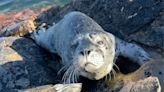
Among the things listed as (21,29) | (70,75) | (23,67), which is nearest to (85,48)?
(70,75)

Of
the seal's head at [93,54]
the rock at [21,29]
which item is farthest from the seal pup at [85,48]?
the rock at [21,29]

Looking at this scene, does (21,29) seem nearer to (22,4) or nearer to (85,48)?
(85,48)

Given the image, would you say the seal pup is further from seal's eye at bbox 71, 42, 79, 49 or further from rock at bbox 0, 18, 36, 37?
rock at bbox 0, 18, 36, 37

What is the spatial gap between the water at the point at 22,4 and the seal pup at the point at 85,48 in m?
5.42

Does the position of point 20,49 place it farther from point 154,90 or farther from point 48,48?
point 154,90

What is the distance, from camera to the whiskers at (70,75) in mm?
5651

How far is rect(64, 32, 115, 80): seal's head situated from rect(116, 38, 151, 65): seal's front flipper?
0.89 feet

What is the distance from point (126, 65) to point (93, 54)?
100cm

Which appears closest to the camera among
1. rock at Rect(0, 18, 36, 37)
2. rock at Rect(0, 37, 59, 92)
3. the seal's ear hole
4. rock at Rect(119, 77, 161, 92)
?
rock at Rect(119, 77, 161, 92)

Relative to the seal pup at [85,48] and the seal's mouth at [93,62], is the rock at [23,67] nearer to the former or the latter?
the seal pup at [85,48]

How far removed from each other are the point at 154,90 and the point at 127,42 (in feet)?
4.97

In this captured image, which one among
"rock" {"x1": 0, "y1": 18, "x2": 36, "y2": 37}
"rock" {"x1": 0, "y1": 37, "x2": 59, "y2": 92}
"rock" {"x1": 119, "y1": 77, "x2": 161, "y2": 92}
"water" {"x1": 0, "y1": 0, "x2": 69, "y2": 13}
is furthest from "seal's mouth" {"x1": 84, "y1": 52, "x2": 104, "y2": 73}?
"water" {"x1": 0, "y1": 0, "x2": 69, "y2": 13}

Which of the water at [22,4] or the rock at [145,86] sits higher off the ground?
the rock at [145,86]

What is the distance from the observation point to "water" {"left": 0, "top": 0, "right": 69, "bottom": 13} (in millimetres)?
12500
